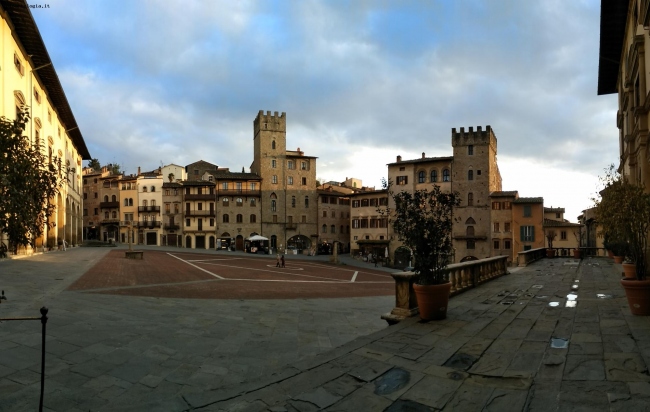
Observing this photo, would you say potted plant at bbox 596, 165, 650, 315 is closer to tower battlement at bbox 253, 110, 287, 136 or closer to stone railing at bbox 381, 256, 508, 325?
stone railing at bbox 381, 256, 508, 325

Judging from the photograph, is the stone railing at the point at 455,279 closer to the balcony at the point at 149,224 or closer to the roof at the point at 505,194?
the roof at the point at 505,194

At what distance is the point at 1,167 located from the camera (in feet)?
15.6

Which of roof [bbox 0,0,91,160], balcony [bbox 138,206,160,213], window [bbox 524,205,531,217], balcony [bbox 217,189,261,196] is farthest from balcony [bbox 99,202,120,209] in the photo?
window [bbox 524,205,531,217]

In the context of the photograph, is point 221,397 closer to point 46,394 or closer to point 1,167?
point 46,394

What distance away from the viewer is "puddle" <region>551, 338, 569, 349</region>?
590 centimetres

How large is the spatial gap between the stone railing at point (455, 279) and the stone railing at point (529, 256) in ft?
23.3

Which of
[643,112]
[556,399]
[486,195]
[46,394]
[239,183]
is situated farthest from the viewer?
[239,183]

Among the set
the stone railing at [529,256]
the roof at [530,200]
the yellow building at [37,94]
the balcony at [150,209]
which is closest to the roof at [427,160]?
the roof at [530,200]

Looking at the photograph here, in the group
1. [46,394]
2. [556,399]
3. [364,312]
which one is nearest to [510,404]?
[556,399]

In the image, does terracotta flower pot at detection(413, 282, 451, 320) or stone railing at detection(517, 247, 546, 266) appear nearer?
terracotta flower pot at detection(413, 282, 451, 320)

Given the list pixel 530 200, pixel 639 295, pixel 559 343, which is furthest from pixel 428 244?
pixel 530 200

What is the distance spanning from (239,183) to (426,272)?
67657mm

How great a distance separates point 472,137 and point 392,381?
64.7 metres

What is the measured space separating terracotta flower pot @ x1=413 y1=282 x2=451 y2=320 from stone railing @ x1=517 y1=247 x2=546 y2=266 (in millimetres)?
17706
